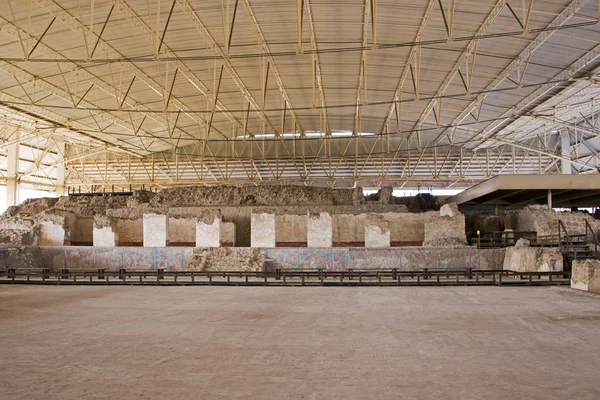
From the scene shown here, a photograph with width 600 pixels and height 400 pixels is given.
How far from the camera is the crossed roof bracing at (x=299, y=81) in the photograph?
706 inches

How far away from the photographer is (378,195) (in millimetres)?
28672

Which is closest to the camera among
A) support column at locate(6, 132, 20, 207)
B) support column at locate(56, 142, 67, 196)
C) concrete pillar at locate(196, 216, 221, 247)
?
concrete pillar at locate(196, 216, 221, 247)

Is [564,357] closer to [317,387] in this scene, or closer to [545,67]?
[317,387]

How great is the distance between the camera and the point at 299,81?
25703 millimetres

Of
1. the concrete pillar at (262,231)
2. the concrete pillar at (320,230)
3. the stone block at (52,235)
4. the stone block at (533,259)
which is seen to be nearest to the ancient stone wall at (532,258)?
the stone block at (533,259)

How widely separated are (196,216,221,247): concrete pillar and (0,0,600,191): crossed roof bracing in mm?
5205

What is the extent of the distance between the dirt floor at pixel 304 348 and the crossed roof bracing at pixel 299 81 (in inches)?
352

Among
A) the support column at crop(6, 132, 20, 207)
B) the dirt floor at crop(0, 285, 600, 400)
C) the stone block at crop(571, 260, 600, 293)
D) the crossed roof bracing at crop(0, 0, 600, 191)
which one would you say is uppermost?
the crossed roof bracing at crop(0, 0, 600, 191)

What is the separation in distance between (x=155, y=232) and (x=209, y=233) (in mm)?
2336

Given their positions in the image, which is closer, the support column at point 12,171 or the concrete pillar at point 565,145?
the concrete pillar at point 565,145

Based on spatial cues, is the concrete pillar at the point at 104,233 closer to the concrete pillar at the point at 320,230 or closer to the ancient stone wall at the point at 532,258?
the concrete pillar at the point at 320,230

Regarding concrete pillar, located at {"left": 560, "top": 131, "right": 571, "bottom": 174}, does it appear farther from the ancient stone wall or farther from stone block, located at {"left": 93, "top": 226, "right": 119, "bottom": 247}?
stone block, located at {"left": 93, "top": 226, "right": 119, "bottom": 247}

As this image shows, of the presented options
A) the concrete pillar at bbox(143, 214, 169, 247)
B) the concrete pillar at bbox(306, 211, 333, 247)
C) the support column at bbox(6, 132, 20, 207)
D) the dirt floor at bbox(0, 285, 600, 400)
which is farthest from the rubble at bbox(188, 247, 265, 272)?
the support column at bbox(6, 132, 20, 207)

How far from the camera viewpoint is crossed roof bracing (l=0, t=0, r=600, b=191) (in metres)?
17.9
